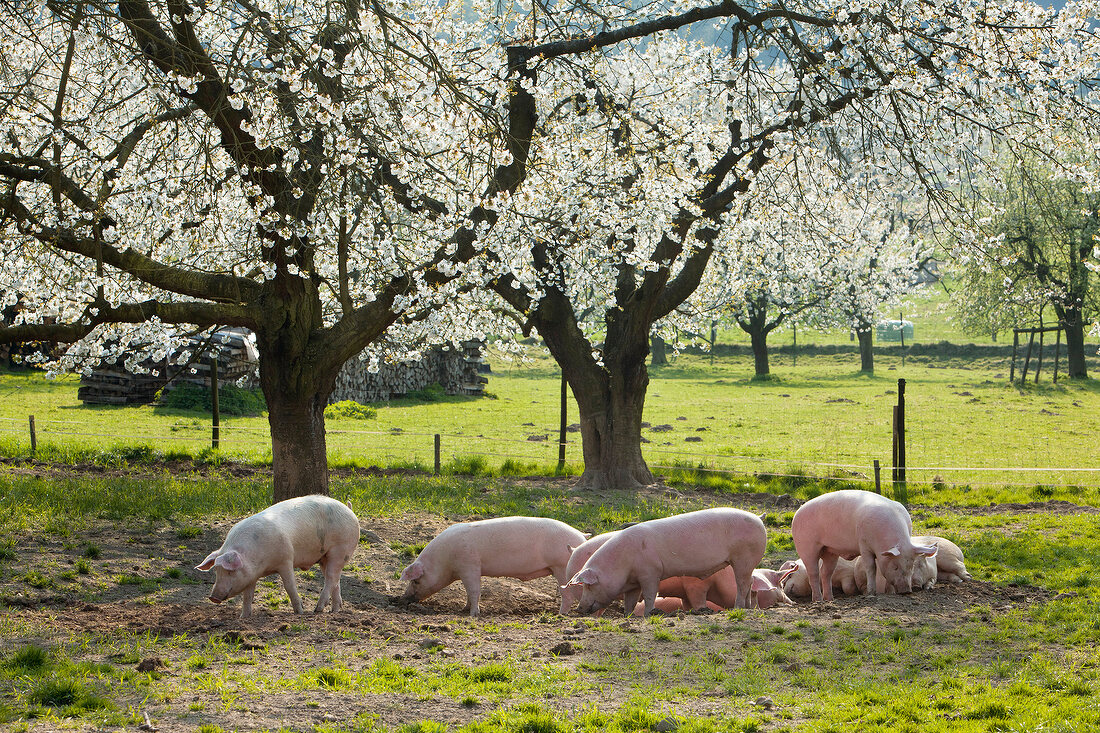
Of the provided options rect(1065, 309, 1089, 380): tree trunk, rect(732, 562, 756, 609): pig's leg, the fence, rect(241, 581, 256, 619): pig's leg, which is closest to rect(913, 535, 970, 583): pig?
rect(732, 562, 756, 609): pig's leg

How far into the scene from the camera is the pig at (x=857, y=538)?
8484mm

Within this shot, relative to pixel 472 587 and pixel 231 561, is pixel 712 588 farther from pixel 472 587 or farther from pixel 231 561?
pixel 231 561

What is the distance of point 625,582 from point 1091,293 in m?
29.9

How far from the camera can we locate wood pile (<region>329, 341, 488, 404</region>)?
27.5m

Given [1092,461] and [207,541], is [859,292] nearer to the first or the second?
[1092,461]

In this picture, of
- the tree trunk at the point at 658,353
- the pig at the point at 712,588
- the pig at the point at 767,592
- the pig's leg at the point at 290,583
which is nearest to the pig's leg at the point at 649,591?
the pig at the point at 712,588

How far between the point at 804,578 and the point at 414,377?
21299mm

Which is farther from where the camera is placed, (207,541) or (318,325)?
(318,325)

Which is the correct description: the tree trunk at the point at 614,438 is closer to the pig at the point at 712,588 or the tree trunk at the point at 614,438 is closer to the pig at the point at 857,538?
the pig at the point at 712,588

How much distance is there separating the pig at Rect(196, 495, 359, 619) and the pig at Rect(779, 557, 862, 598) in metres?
4.42

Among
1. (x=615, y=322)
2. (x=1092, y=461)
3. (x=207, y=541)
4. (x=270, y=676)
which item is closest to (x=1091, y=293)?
(x=1092, y=461)

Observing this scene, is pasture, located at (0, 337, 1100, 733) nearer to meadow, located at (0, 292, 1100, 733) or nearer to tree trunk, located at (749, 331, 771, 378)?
meadow, located at (0, 292, 1100, 733)

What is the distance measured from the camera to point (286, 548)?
25.5 ft

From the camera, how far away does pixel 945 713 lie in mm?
5191
